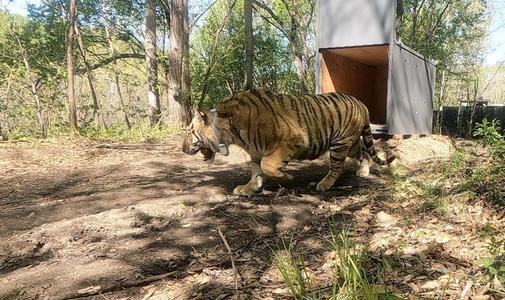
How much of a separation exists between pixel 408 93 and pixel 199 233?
221 inches

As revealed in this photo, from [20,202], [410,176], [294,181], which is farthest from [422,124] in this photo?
[20,202]

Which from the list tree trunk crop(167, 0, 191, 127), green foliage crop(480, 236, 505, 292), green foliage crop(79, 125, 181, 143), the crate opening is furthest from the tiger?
tree trunk crop(167, 0, 191, 127)

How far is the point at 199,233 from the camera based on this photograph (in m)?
3.15

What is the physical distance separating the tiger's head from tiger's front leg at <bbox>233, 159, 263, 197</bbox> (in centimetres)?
38

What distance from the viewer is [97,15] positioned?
15.2 metres

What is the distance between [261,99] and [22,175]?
3688mm

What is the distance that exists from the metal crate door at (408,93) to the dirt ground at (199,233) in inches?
60.8

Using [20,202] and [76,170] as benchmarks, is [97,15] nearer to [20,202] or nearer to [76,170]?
[76,170]

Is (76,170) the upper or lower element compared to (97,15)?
lower

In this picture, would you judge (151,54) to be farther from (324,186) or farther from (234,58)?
(324,186)

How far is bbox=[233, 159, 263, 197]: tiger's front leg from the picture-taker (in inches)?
170

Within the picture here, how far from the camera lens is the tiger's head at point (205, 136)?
4418mm

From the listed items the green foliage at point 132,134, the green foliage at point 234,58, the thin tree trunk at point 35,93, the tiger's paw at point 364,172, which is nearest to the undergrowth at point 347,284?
the tiger's paw at point 364,172

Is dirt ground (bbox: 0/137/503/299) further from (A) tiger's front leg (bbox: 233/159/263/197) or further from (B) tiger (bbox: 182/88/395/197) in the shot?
(B) tiger (bbox: 182/88/395/197)
